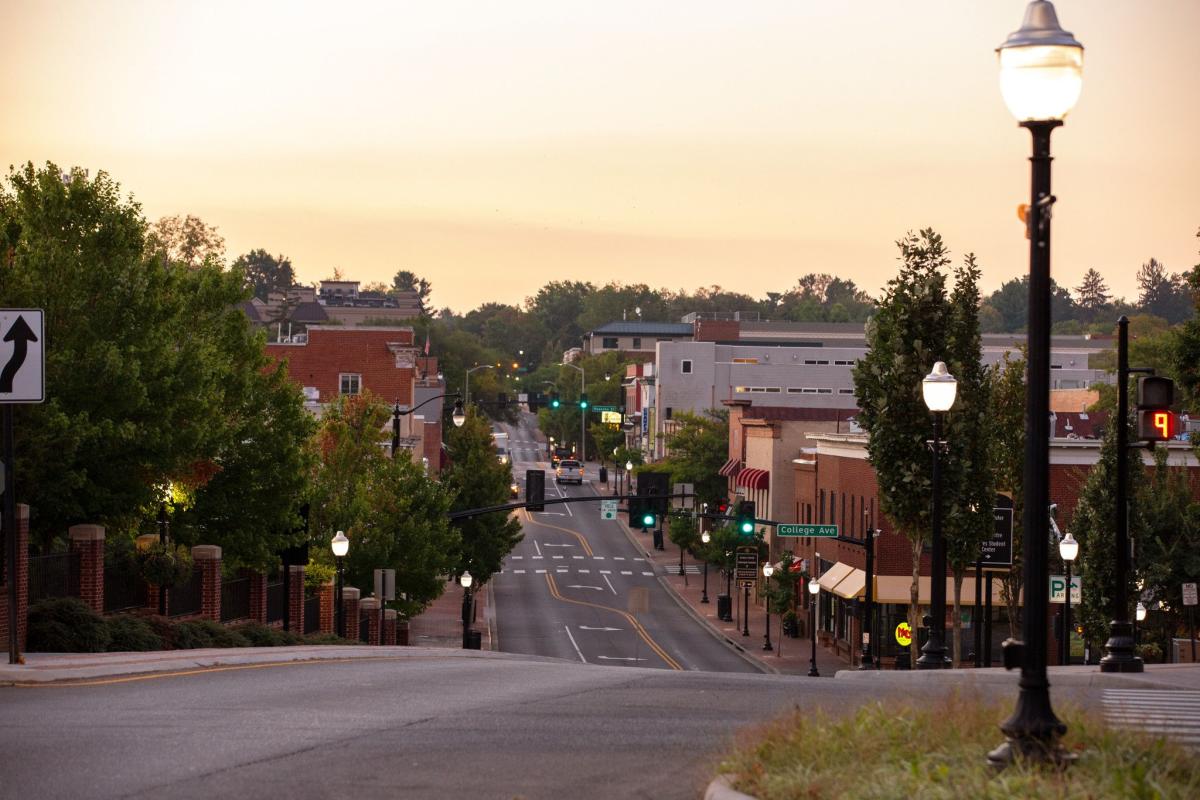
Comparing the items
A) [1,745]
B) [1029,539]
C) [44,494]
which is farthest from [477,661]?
[1029,539]

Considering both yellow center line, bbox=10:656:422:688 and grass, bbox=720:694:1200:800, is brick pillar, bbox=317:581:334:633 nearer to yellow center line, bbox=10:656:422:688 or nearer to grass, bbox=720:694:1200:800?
yellow center line, bbox=10:656:422:688

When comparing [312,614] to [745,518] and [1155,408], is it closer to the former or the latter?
[745,518]

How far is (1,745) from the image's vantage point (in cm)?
1295

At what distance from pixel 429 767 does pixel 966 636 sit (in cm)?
4690

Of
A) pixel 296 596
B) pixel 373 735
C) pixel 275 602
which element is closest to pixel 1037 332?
pixel 373 735

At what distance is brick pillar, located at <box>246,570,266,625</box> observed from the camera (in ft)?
122

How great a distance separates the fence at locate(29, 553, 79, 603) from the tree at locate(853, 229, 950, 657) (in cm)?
1699

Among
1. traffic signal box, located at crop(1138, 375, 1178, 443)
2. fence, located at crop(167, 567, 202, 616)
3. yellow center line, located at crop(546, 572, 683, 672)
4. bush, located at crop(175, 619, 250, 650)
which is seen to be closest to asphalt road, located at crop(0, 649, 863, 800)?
traffic signal box, located at crop(1138, 375, 1178, 443)

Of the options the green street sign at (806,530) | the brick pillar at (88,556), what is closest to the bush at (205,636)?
the brick pillar at (88,556)

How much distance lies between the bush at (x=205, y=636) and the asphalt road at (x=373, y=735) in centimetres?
840

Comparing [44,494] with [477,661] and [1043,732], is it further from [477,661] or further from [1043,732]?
[1043,732]

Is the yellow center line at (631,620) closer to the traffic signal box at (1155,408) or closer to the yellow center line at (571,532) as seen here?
the yellow center line at (571,532)

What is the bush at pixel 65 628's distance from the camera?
24.1 meters

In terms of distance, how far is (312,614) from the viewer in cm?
4331
